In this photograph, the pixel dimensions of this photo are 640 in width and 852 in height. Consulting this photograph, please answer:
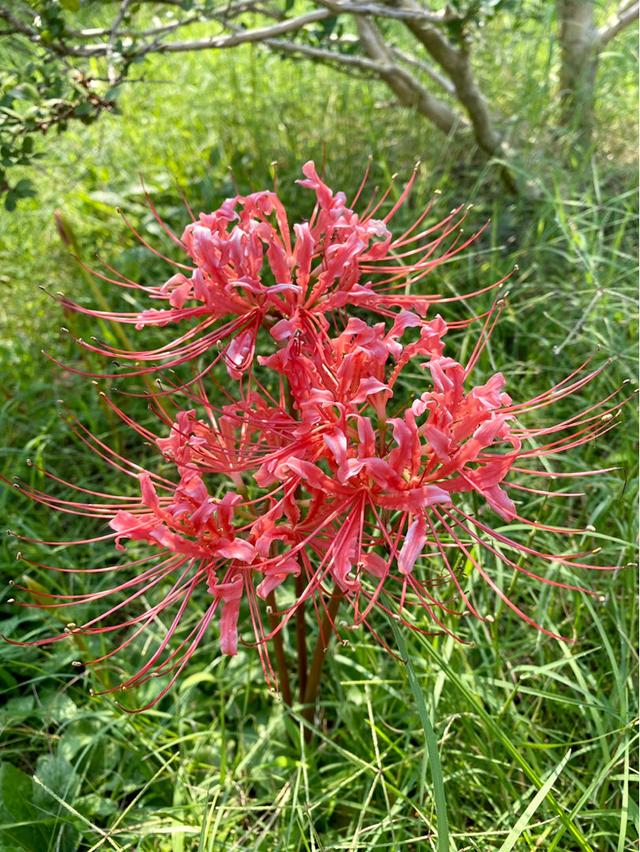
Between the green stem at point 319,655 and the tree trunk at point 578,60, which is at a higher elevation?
the tree trunk at point 578,60

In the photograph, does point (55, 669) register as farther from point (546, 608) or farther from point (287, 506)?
point (546, 608)

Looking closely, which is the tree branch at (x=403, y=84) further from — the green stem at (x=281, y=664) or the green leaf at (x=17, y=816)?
the green leaf at (x=17, y=816)

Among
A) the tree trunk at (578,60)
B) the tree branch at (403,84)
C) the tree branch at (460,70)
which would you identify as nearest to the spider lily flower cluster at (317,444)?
the tree branch at (460,70)

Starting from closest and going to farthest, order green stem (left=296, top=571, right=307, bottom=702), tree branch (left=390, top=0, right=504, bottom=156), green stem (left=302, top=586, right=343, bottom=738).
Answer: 1. green stem (left=302, top=586, right=343, bottom=738)
2. green stem (left=296, top=571, right=307, bottom=702)
3. tree branch (left=390, top=0, right=504, bottom=156)

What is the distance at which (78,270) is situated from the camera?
2875 millimetres

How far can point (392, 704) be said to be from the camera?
171 centimetres

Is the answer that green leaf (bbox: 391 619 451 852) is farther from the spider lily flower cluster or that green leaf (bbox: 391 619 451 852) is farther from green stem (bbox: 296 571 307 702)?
green stem (bbox: 296 571 307 702)

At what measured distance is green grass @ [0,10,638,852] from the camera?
1428 mm

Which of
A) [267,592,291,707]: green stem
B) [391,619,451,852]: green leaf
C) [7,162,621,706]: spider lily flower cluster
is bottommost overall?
[267,592,291,707]: green stem

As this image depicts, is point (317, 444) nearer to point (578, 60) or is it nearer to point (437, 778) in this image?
point (437, 778)

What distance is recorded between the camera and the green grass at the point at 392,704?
1.43m

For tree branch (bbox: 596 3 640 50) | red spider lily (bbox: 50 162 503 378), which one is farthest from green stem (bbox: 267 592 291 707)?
tree branch (bbox: 596 3 640 50)

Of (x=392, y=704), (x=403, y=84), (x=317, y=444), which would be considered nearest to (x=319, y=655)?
(x=392, y=704)

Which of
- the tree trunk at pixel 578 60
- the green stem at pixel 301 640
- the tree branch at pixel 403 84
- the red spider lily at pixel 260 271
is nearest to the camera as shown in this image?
the red spider lily at pixel 260 271
